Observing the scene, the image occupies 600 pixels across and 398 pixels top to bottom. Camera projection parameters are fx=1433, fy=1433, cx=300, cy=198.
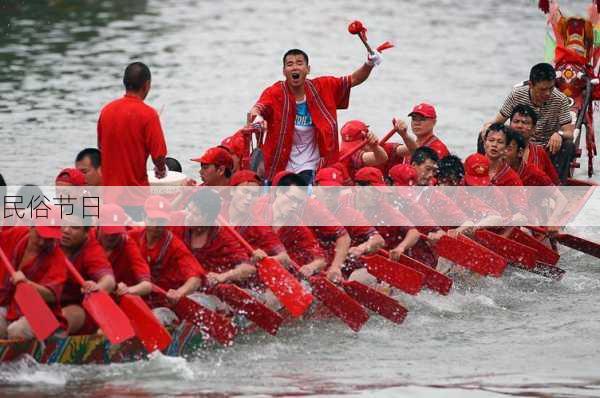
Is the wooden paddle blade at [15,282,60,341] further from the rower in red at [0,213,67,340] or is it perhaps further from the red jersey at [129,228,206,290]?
the red jersey at [129,228,206,290]

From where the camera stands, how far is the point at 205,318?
799cm

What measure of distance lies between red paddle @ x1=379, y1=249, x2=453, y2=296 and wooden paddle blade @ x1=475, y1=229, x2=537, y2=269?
2.60ft

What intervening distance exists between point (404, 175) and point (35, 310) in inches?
127

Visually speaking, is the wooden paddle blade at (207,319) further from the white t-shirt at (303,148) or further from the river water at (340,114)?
the white t-shirt at (303,148)

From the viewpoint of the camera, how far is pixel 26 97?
1747 centimetres

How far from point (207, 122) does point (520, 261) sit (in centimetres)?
776

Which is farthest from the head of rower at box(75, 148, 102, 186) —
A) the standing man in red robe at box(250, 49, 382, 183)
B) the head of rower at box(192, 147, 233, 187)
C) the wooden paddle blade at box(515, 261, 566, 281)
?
the wooden paddle blade at box(515, 261, 566, 281)

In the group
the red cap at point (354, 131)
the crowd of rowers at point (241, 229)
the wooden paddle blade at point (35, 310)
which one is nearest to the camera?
the wooden paddle blade at point (35, 310)

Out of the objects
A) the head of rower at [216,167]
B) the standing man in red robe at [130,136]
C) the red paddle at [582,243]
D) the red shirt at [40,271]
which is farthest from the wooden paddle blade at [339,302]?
the red paddle at [582,243]

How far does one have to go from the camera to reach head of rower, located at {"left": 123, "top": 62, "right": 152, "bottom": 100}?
878 centimetres

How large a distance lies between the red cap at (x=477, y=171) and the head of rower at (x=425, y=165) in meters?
0.26

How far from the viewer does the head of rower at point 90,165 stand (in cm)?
885

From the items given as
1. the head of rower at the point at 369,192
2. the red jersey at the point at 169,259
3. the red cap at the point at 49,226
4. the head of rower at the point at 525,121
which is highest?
the head of rower at the point at 525,121

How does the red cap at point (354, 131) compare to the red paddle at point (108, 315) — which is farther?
the red cap at point (354, 131)
